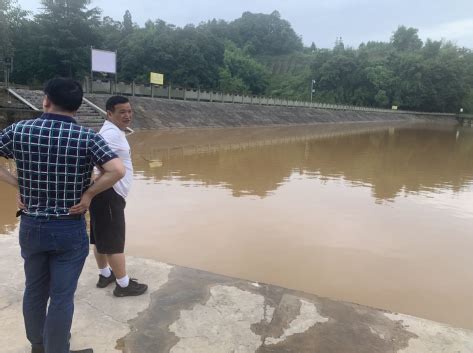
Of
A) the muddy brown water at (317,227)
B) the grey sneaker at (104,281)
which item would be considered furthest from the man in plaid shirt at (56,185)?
the muddy brown water at (317,227)

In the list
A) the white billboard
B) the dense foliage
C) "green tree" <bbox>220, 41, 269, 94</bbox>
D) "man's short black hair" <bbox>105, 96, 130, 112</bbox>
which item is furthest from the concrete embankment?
"green tree" <bbox>220, 41, 269, 94</bbox>

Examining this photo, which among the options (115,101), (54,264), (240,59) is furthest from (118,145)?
(240,59)

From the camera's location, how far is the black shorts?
277 cm

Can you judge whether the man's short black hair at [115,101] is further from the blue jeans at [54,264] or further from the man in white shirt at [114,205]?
the blue jeans at [54,264]

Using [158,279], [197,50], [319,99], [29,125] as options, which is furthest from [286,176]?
[319,99]

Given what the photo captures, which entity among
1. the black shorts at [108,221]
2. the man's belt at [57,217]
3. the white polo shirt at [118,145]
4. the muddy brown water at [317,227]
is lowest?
the muddy brown water at [317,227]

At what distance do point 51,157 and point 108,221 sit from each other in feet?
3.31

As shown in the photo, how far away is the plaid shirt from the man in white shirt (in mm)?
764

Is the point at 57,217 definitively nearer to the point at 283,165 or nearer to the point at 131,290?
the point at 131,290

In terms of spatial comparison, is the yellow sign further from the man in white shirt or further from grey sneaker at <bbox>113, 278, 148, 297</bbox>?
grey sneaker at <bbox>113, 278, 148, 297</bbox>

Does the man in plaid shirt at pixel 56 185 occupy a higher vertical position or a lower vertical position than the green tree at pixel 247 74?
lower

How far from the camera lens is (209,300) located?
3018mm

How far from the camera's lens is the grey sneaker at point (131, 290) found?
3002 millimetres

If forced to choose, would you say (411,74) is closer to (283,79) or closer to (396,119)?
(396,119)
